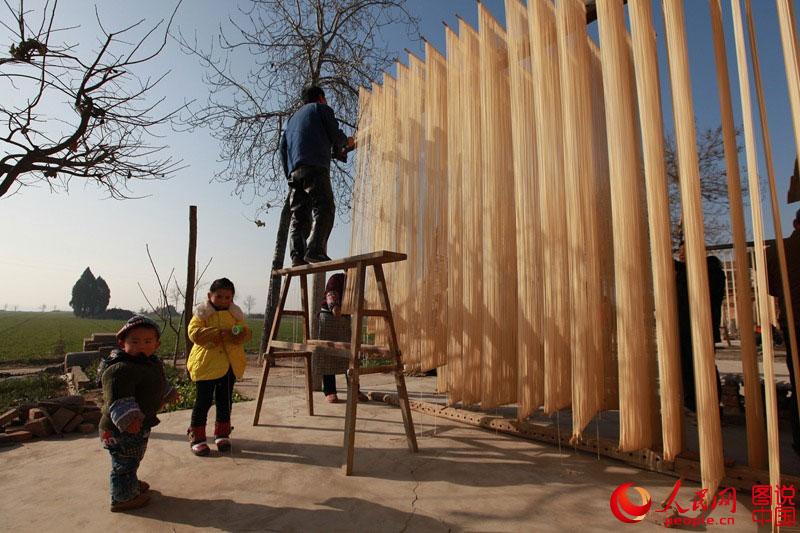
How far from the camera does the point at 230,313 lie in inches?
126

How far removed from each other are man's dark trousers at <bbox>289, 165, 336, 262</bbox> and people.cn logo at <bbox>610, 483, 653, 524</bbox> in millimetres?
2604

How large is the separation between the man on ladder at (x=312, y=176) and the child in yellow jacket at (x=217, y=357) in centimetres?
76

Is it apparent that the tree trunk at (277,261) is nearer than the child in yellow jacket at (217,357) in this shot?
No

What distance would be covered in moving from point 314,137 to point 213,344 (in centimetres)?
182

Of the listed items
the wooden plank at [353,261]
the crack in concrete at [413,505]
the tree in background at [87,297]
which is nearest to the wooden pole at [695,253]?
the crack in concrete at [413,505]

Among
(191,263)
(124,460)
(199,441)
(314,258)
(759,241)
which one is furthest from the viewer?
(191,263)

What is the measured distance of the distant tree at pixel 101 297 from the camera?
69812mm

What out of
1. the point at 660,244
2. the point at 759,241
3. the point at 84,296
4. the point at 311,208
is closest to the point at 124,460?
the point at 311,208

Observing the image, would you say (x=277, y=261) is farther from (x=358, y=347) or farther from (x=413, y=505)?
(x=413, y=505)

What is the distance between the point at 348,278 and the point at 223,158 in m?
4.94

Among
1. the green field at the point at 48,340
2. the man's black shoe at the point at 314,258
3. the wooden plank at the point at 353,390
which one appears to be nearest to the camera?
the wooden plank at the point at 353,390

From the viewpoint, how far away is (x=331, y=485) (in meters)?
2.38

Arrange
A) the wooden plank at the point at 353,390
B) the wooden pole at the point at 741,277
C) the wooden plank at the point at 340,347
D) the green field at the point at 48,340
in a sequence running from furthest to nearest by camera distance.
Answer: the green field at the point at 48,340 < the wooden plank at the point at 340,347 < the wooden plank at the point at 353,390 < the wooden pole at the point at 741,277

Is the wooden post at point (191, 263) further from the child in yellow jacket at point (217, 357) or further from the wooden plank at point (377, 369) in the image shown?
the wooden plank at point (377, 369)
